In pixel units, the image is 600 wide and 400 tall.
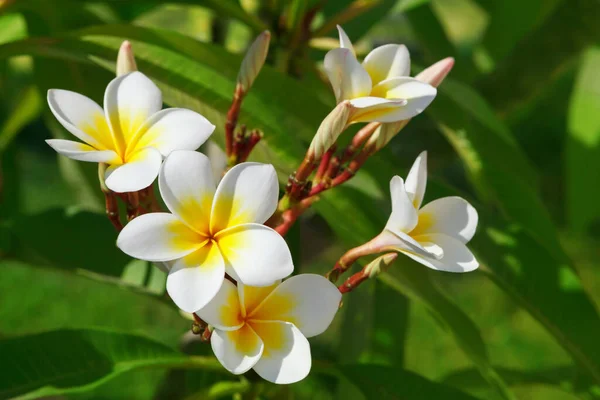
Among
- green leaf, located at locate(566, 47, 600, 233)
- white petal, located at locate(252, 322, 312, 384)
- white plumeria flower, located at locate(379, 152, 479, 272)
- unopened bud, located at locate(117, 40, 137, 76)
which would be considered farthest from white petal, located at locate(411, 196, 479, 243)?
green leaf, located at locate(566, 47, 600, 233)

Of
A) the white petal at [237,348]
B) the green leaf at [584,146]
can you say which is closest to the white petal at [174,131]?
the white petal at [237,348]

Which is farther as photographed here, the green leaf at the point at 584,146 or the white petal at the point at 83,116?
the green leaf at the point at 584,146

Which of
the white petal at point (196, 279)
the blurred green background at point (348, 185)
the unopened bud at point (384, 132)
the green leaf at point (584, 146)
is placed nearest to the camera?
the white petal at point (196, 279)

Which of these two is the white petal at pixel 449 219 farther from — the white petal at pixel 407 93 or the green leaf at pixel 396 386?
the green leaf at pixel 396 386

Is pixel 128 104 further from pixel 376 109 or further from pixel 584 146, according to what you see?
pixel 584 146

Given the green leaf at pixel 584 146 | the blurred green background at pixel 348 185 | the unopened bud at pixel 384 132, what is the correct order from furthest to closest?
the green leaf at pixel 584 146 < the blurred green background at pixel 348 185 < the unopened bud at pixel 384 132

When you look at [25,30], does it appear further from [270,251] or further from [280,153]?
[270,251]

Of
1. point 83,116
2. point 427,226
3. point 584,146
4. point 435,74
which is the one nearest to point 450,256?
point 427,226

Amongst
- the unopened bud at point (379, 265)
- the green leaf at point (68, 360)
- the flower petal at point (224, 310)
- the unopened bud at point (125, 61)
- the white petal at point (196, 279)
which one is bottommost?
the green leaf at point (68, 360)
